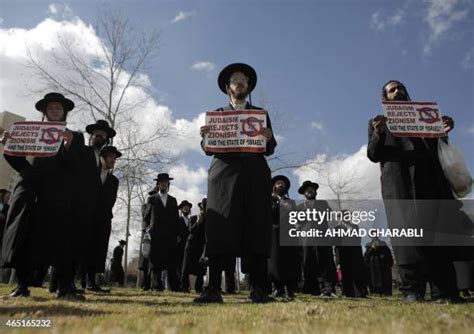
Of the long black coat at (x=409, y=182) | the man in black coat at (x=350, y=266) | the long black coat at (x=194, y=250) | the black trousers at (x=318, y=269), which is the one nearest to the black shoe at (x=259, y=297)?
the long black coat at (x=409, y=182)

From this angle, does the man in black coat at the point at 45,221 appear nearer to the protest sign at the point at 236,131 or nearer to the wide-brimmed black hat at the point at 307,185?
the protest sign at the point at 236,131

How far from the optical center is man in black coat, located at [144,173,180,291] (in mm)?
10117

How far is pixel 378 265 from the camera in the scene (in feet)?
55.5

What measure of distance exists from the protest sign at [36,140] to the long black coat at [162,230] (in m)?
5.43

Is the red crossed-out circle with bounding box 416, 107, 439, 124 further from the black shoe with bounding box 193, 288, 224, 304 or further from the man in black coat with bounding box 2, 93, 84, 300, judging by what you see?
the man in black coat with bounding box 2, 93, 84, 300

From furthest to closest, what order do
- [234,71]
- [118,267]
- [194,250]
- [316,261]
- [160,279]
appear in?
[118,267]
[194,250]
[160,279]
[316,261]
[234,71]

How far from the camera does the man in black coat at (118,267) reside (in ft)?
72.2

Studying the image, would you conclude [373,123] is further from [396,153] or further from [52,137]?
[52,137]

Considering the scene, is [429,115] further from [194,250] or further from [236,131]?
[194,250]

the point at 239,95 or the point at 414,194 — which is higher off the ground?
the point at 239,95

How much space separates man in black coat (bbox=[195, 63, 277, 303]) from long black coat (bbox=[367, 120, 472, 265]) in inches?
57.6

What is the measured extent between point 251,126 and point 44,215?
273 cm

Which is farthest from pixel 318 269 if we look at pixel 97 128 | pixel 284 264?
pixel 97 128

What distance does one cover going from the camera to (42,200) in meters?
4.86
